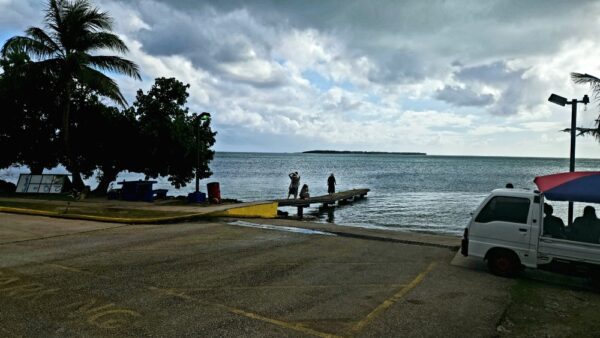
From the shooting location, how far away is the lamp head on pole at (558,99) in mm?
12430

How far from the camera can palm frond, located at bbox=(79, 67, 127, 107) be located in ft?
72.8

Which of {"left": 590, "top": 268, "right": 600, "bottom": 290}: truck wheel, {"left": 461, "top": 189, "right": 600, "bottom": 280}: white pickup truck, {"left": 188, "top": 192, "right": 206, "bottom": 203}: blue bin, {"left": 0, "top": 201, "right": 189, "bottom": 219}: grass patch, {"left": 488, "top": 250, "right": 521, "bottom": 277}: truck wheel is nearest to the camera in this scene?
{"left": 590, "top": 268, "right": 600, "bottom": 290}: truck wheel

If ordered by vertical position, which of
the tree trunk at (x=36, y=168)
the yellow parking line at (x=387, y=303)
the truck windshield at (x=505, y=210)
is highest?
the tree trunk at (x=36, y=168)

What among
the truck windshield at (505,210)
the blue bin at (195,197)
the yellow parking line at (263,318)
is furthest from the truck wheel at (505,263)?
the blue bin at (195,197)

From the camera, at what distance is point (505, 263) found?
9.12 metres

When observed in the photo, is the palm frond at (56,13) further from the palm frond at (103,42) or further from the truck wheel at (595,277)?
the truck wheel at (595,277)

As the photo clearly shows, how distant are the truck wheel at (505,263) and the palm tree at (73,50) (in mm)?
20660

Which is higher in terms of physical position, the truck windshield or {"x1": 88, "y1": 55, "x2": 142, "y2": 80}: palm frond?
{"x1": 88, "y1": 55, "x2": 142, "y2": 80}: palm frond

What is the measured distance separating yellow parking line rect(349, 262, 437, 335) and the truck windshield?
1.73 metres

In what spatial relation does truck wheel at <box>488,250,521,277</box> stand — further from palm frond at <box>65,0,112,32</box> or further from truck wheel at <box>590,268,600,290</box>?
palm frond at <box>65,0,112,32</box>

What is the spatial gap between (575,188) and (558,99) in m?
4.76

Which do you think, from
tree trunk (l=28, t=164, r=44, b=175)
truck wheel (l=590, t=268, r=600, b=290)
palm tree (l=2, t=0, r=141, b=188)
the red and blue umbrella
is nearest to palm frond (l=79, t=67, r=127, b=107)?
palm tree (l=2, t=0, r=141, b=188)

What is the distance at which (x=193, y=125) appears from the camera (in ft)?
84.6

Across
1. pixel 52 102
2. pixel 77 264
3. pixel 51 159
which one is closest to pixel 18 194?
pixel 51 159
